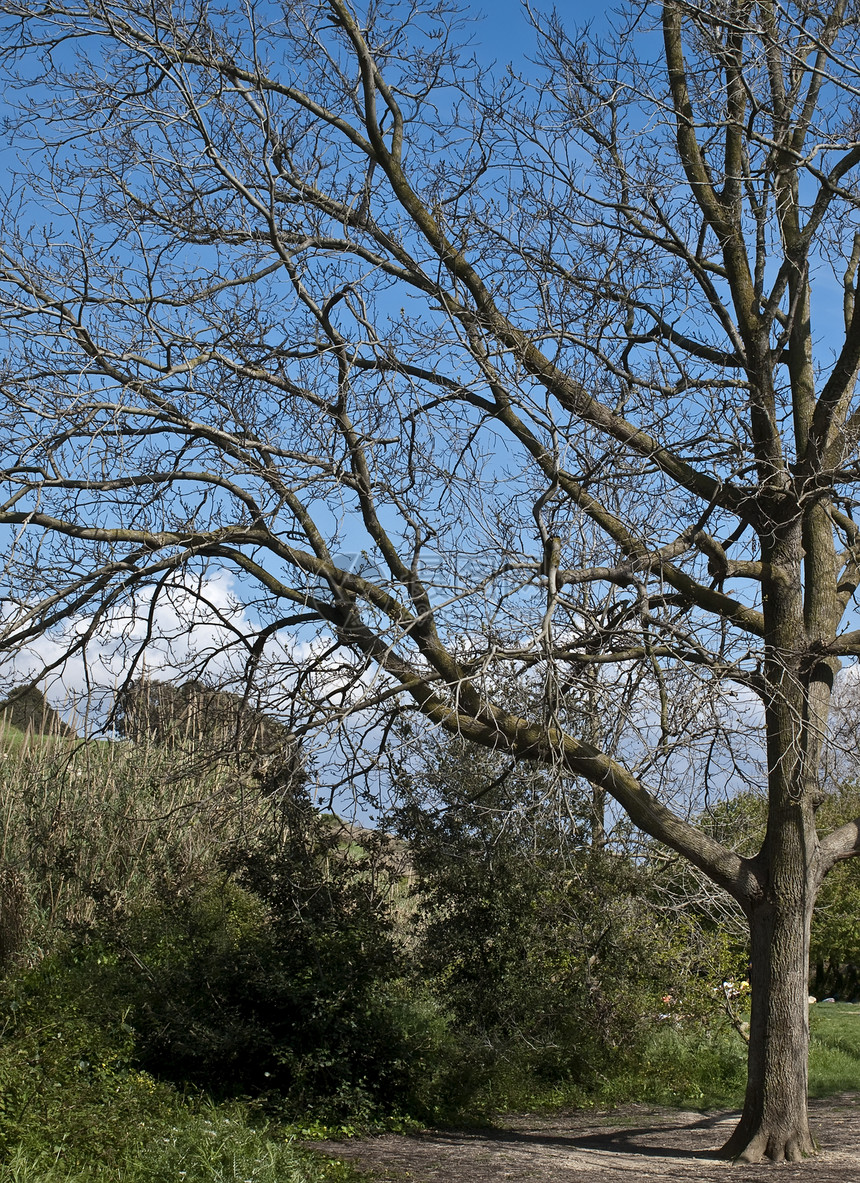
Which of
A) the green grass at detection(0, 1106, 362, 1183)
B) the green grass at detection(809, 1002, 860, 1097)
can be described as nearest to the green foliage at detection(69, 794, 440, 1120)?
the green grass at detection(0, 1106, 362, 1183)

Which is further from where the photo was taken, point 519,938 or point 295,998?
point 519,938

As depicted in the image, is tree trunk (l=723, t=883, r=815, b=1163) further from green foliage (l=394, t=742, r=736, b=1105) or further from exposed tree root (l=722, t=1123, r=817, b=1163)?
green foliage (l=394, t=742, r=736, b=1105)

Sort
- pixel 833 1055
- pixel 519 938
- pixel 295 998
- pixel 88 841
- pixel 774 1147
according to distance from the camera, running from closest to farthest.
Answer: pixel 774 1147, pixel 295 998, pixel 519 938, pixel 88 841, pixel 833 1055

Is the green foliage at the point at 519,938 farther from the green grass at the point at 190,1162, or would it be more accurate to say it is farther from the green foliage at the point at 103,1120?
the green grass at the point at 190,1162

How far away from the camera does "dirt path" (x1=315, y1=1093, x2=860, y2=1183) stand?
6.95 m

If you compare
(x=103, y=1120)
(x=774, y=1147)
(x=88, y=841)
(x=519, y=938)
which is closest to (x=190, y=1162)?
(x=103, y=1120)

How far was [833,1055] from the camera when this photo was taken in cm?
1298

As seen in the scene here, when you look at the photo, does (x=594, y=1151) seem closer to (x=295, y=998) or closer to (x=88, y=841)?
(x=295, y=998)

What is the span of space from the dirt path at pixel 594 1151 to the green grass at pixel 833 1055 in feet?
5.76

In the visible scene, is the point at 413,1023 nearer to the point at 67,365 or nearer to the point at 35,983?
the point at 35,983

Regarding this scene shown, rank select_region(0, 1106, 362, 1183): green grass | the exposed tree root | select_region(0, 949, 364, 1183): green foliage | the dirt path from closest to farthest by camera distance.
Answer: select_region(0, 1106, 362, 1183): green grass < select_region(0, 949, 364, 1183): green foliage < the dirt path < the exposed tree root

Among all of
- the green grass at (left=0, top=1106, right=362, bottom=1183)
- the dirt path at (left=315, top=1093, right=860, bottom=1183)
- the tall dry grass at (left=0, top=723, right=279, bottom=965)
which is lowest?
the dirt path at (left=315, top=1093, right=860, bottom=1183)

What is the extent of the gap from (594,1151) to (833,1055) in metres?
6.39

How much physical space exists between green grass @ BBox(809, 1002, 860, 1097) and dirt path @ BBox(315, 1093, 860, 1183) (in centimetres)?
176
